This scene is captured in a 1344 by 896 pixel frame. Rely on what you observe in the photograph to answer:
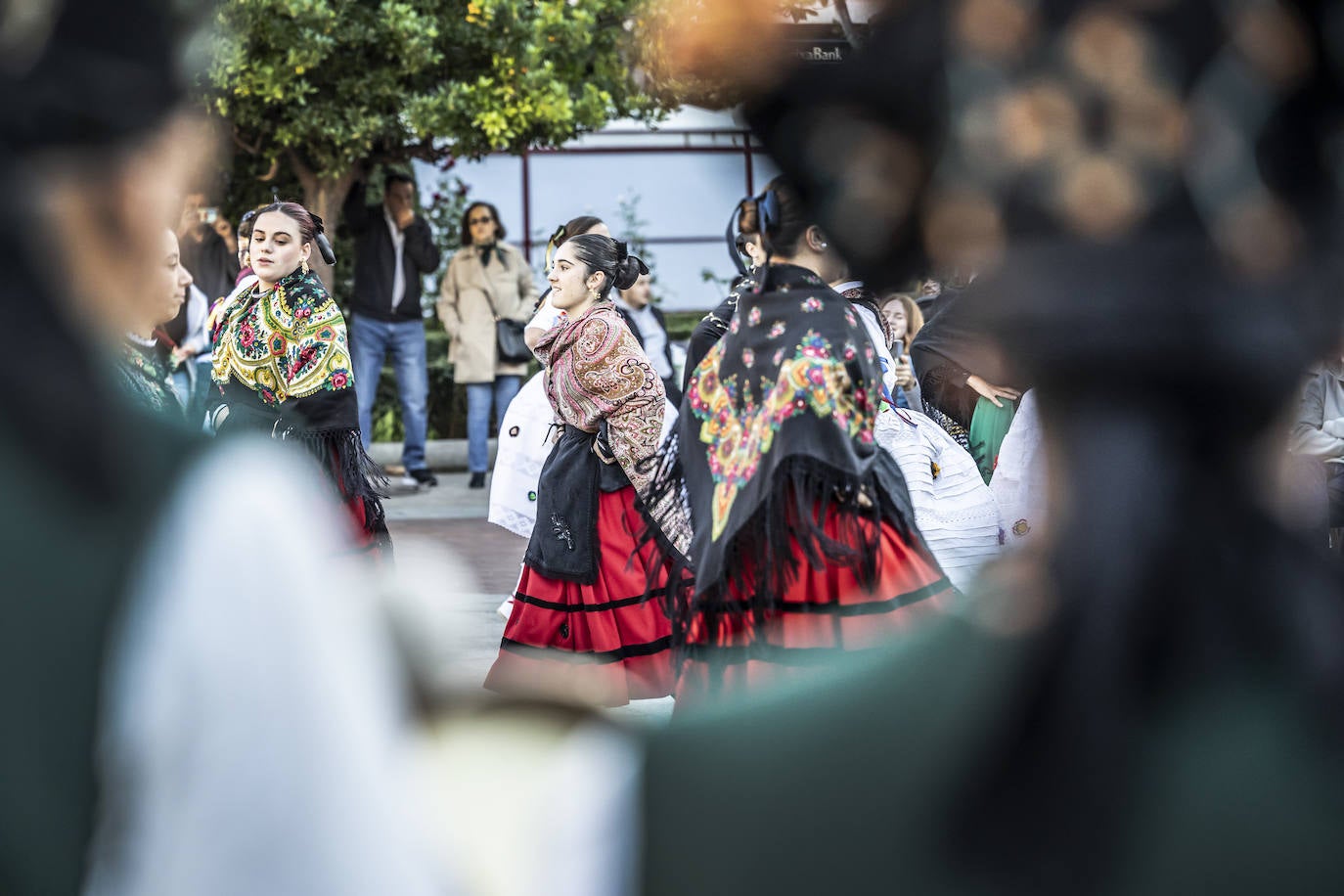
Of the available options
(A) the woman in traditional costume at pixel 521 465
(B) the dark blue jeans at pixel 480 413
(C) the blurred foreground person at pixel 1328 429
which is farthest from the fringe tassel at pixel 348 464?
(B) the dark blue jeans at pixel 480 413

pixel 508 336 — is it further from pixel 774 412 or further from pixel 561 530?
pixel 774 412

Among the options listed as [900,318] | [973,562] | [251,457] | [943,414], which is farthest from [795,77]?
[900,318]

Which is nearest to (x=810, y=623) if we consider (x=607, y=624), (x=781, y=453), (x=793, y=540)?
(x=793, y=540)

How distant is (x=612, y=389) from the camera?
18.7 ft

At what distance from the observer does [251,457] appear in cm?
94

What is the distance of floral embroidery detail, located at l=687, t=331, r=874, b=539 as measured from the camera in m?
3.66

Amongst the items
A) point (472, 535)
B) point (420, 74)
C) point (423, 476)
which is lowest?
point (472, 535)

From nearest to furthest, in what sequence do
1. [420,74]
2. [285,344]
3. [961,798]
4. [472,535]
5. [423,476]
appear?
[961,798] < [285,344] < [472,535] < [420,74] < [423,476]

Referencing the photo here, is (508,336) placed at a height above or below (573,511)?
above

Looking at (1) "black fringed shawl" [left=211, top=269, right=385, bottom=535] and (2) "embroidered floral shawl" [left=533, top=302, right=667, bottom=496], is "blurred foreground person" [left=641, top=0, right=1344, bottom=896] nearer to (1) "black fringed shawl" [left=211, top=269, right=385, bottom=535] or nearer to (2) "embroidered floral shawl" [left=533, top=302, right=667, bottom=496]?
(2) "embroidered floral shawl" [left=533, top=302, right=667, bottom=496]

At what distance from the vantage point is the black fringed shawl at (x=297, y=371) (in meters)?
5.62

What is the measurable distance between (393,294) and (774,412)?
7.95m

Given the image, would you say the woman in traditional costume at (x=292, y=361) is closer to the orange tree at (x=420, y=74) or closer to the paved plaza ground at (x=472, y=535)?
the paved plaza ground at (x=472, y=535)

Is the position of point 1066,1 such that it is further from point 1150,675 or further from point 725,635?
point 725,635
